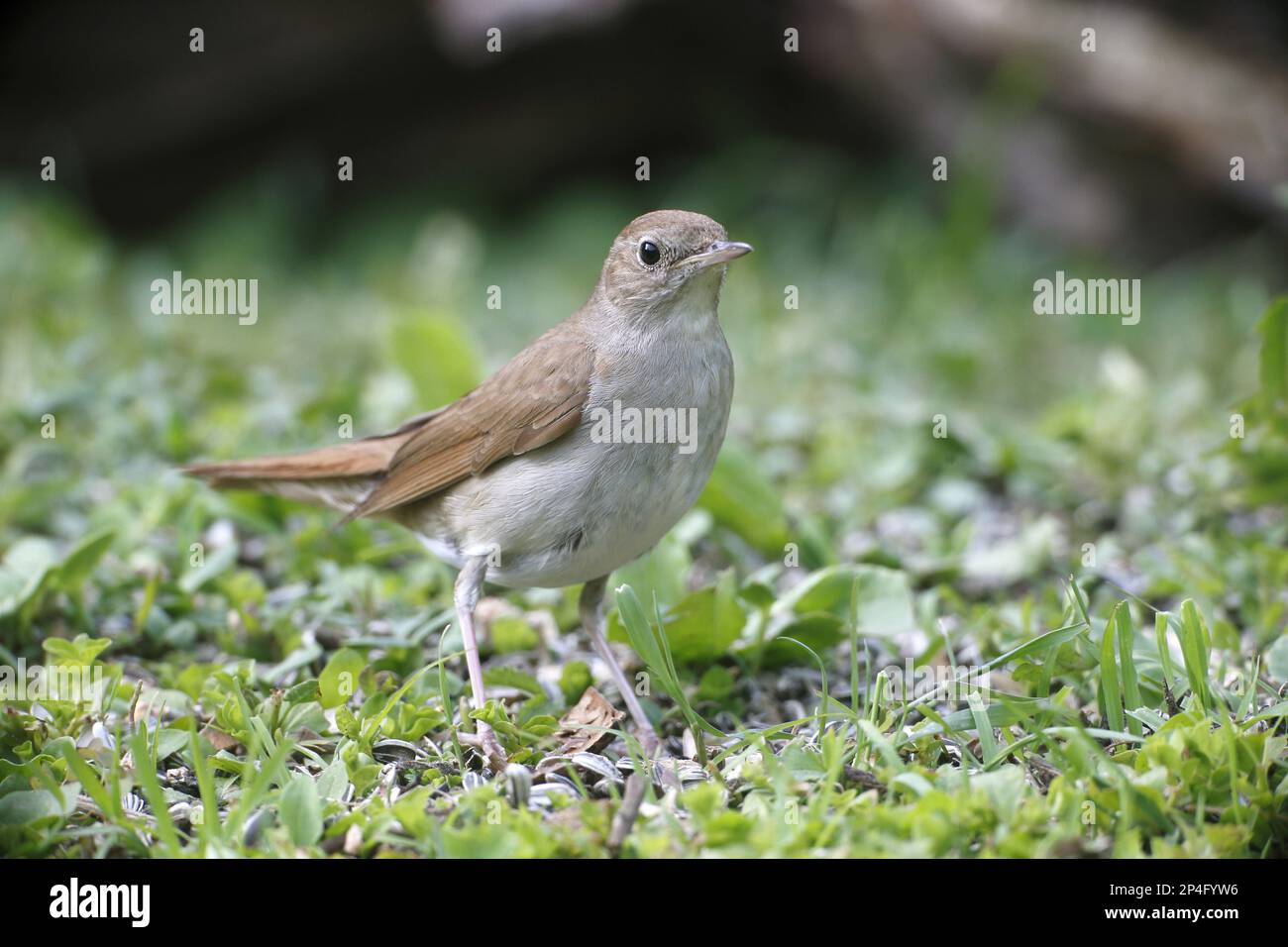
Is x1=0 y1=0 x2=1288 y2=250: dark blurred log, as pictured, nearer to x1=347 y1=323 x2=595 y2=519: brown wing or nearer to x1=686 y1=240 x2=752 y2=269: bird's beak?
x1=347 y1=323 x2=595 y2=519: brown wing

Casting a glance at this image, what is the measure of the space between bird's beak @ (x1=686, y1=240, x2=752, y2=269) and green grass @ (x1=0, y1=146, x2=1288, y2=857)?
45.2 inches

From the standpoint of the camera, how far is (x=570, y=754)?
412 centimetres

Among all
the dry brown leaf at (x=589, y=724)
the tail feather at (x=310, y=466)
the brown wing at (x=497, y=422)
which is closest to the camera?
the dry brown leaf at (x=589, y=724)

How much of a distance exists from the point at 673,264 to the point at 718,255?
0.19 metres

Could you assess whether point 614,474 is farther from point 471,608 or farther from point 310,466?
point 310,466

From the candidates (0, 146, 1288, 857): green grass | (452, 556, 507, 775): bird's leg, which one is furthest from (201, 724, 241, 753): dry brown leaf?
(452, 556, 507, 775): bird's leg

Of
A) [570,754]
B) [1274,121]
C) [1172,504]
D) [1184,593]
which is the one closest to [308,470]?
[570,754]

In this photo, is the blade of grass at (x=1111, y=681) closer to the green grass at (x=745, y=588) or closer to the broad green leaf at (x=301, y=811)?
the green grass at (x=745, y=588)

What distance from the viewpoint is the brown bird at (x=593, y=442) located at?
14.3 feet

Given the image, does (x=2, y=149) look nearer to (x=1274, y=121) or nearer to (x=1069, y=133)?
(x=1069, y=133)

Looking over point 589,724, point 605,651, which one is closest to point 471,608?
point 605,651

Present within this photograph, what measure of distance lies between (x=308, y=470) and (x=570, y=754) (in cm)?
178

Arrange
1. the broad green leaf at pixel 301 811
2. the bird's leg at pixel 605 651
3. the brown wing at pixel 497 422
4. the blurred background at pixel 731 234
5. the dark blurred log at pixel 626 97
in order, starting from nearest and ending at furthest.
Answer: the broad green leaf at pixel 301 811, the bird's leg at pixel 605 651, the brown wing at pixel 497 422, the blurred background at pixel 731 234, the dark blurred log at pixel 626 97

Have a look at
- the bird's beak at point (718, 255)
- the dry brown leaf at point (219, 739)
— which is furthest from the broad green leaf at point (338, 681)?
the bird's beak at point (718, 255)
